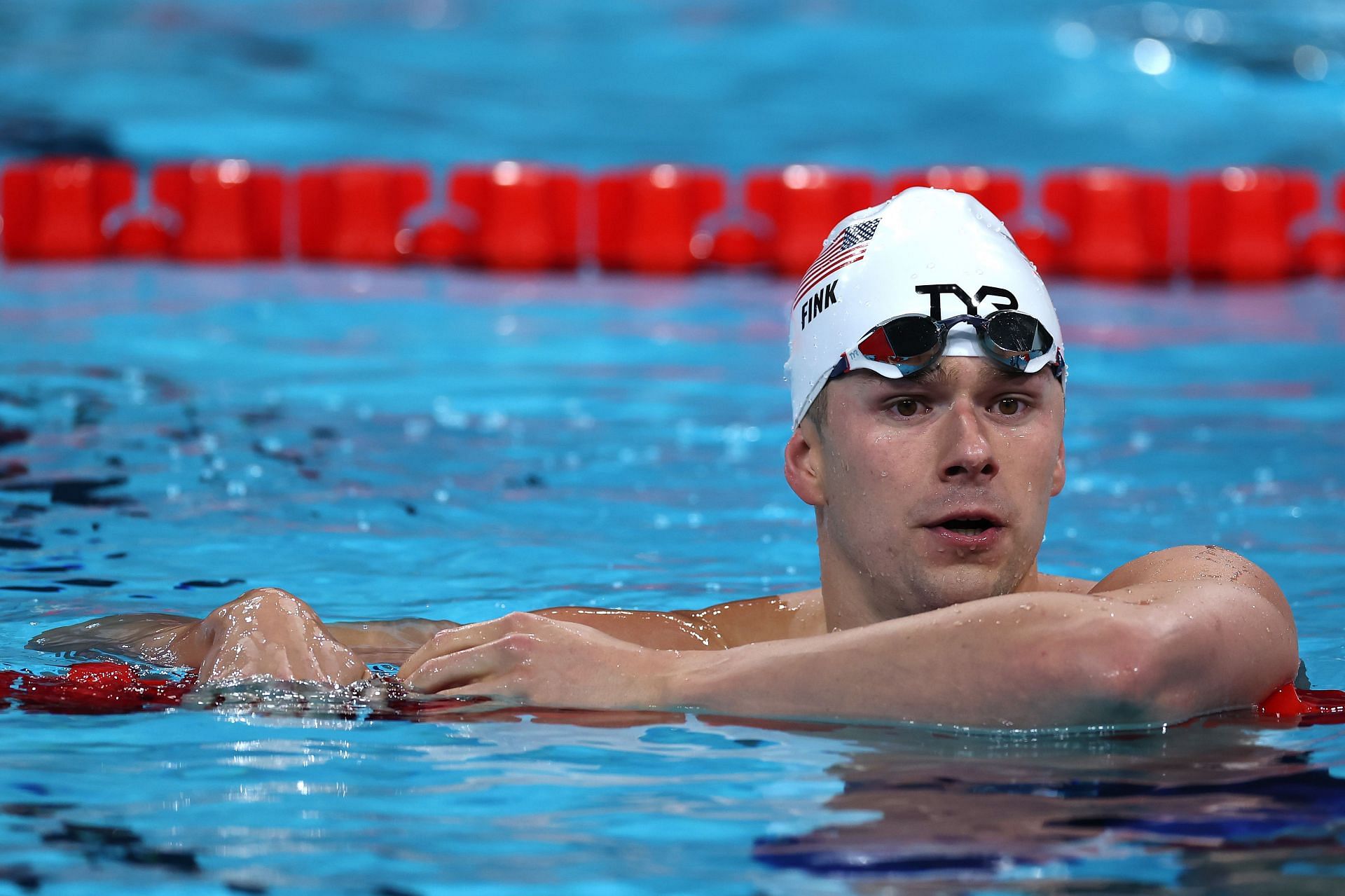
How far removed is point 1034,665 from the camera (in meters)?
3.06

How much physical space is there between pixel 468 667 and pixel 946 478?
99 centimetres

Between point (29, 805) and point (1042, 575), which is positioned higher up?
point (1042, 575)

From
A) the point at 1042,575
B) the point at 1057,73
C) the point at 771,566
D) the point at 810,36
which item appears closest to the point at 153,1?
the point at 810,36

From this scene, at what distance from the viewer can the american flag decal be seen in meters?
3.65

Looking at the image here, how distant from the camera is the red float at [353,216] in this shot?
1467cm

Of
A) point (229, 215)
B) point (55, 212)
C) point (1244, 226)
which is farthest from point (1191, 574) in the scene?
point (55, 212)

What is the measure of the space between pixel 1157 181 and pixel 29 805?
12946 mm

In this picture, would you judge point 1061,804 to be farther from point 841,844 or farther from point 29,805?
point 29,805

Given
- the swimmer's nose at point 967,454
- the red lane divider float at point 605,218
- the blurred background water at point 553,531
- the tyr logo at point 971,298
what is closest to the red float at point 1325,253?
the red lane divider float at point 605,218

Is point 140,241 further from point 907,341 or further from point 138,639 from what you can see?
point 907,341

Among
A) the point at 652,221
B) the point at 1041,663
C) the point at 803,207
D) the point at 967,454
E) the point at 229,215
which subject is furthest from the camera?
the point at 229,215

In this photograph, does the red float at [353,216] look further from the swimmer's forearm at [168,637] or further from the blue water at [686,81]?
the swimmer's forearm at [168,637]

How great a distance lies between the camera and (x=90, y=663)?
→ 12.3 ft

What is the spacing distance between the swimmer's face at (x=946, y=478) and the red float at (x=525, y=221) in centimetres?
1131
